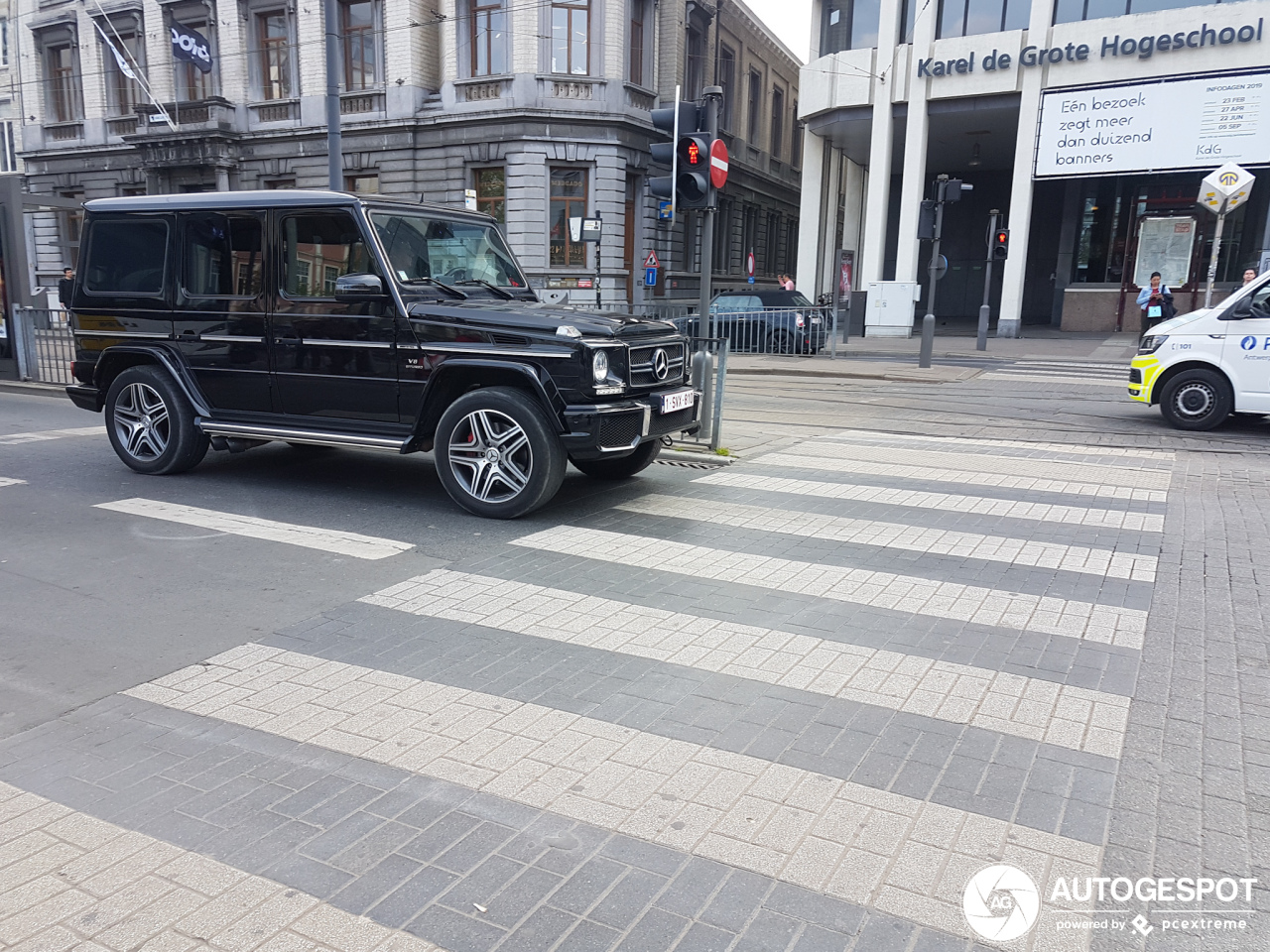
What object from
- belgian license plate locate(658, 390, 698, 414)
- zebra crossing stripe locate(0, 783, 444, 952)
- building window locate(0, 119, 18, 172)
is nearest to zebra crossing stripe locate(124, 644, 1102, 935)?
zebra crossing stripe locate(0, 783, 444, 952)

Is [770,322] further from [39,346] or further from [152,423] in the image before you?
[152,423]

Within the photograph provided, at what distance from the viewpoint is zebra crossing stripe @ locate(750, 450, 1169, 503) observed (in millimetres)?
8047

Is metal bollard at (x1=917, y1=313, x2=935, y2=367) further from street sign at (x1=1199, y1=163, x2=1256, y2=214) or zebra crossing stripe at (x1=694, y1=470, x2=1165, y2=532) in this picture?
zebra crossing stripe at (x1=694, y1=470, x2=1165, y2=532)

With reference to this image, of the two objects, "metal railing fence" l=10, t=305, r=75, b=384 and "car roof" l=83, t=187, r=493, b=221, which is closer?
"car roof" l=83, t=187, r=493, b=221

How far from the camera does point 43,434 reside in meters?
10.7

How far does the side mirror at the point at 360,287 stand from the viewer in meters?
6.81

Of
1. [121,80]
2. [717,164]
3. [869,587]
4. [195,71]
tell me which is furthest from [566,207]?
[869,587]

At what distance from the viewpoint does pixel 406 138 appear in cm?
2991

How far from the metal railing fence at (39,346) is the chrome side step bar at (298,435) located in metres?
9.53

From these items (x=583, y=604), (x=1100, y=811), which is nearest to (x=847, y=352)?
(x=583, y=604)

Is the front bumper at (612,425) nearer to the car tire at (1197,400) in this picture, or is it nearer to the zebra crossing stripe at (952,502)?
the zebra crossing stripe at (952,502)

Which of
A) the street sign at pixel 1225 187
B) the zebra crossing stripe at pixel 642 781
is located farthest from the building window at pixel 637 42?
the zebra crossing stripe at pixel 642 781

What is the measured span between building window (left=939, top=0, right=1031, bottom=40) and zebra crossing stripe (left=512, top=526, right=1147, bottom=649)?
88.4 feet

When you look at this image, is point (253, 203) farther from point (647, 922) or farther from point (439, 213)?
point (647, 922)
